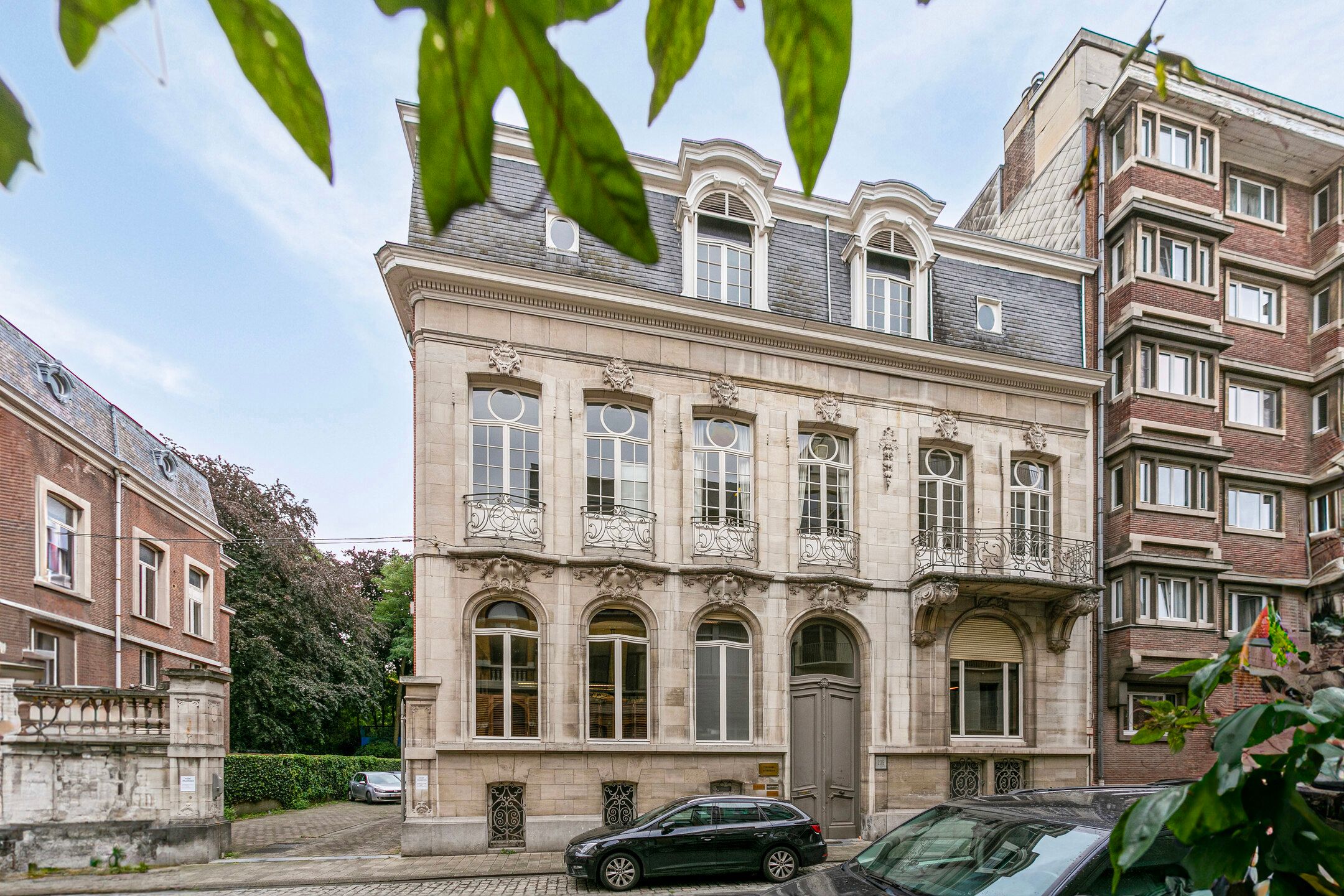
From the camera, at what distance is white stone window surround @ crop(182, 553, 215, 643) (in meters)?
26.0

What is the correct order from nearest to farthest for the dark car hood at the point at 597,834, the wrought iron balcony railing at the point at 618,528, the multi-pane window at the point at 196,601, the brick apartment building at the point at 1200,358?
the dark car hood at the point at 597,834, the wrought iron balcony railing at the point at 618,528, the brick apartment building at the point at 1200,358, the multi-pane window at the point at 196,601

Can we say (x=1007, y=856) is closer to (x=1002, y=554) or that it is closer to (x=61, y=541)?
(x=1002, y=554)

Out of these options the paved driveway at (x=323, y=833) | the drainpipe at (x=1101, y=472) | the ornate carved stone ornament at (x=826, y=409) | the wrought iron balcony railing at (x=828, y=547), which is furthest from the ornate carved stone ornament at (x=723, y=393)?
the paved driveway at (x=323, y=833)

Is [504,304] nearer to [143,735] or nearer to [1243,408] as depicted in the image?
[143,735]

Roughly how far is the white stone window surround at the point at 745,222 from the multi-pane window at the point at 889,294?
7.81ft

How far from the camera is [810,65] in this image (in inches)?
27.0

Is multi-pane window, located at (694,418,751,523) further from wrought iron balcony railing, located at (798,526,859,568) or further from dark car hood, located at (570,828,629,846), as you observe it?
dark car hood, located at (570,828,629,846)

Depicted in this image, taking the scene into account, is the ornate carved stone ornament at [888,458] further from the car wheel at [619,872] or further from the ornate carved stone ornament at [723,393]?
the car wheel at [619,872]

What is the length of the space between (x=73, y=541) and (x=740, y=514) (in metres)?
14.4

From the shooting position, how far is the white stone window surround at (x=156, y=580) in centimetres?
2258

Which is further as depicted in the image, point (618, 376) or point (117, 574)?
point (117, 574)

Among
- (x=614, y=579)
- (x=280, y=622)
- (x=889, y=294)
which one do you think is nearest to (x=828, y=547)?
(x=614, y=579)

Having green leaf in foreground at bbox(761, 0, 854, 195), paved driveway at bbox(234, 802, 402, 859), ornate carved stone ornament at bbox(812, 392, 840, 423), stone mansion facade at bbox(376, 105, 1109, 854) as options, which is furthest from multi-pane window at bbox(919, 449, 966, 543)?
green leaf in foreground at bbox(761, 0, 854, 195)

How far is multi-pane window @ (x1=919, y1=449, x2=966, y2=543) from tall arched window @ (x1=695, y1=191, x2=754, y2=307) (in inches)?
201
